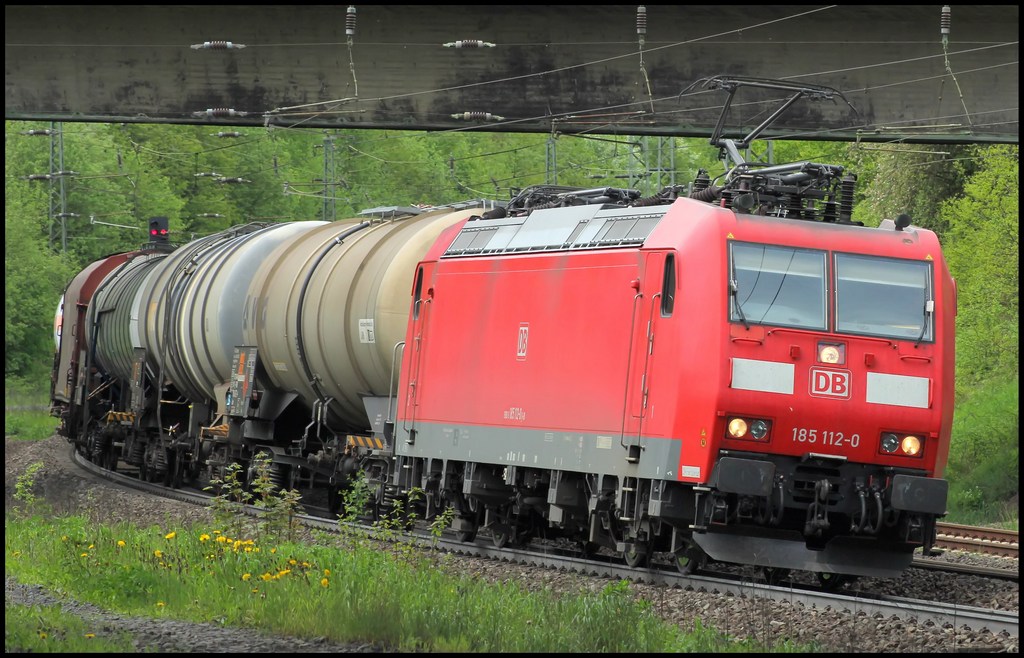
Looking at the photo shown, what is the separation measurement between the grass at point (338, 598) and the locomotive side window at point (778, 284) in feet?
9.87

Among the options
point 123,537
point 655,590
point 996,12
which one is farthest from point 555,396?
point 996,12

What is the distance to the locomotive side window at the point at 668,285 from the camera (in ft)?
45.5

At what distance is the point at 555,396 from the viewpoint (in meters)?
15.5

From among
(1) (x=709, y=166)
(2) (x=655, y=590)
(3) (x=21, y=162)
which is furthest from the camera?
(1) (x=709, y=166)

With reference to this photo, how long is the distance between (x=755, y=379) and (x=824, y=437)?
819mm

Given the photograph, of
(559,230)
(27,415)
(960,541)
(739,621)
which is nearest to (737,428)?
(739,621)

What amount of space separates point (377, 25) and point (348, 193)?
138ft

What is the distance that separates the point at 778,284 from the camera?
1378cm

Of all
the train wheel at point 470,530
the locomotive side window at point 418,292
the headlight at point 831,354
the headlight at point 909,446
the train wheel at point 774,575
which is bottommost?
the train wheel at point 470,530

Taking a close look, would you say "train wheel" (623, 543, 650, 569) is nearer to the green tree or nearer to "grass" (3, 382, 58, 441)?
the green tree

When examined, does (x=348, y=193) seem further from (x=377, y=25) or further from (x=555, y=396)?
(x=555, y=396)

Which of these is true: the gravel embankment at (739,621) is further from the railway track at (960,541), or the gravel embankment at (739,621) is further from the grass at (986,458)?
the grass at (986,458)

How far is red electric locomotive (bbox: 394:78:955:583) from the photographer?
13492 millimetres

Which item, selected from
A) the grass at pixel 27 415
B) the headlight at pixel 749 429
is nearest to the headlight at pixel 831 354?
the headlight at pixel 749 429
